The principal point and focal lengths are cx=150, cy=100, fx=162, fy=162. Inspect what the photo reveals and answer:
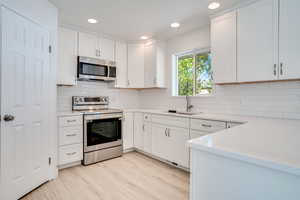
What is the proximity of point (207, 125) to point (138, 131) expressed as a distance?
162 centimetres

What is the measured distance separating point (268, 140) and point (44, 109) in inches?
99.0

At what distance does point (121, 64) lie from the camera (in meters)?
3.70

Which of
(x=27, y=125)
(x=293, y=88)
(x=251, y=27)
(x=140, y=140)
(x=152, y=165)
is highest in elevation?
(x=251, y=27)

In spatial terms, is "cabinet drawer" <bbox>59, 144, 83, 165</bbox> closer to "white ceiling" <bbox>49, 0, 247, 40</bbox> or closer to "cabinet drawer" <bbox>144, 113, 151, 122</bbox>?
"cabinet drawer" <bbox>144, 113, 151, 122</bbox>

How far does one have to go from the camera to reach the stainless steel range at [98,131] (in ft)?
9.43

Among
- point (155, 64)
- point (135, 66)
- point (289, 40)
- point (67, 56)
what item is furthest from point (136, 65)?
point (289, 40)

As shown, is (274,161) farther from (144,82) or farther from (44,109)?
(144,82)

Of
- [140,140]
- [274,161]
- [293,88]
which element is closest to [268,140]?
[274,161]

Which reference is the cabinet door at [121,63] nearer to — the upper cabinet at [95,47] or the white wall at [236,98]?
the upper cabinet at [95,47]

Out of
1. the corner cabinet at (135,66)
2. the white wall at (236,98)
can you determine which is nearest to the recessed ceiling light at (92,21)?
the corner cabinet at (135,66)

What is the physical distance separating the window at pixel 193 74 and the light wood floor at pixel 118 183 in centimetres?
153

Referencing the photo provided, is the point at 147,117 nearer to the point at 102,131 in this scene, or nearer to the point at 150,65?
the point at 102,131

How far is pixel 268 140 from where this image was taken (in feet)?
3.32

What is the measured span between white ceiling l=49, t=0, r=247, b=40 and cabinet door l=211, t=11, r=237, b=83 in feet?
0.61
